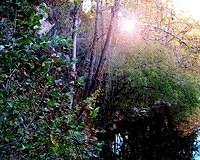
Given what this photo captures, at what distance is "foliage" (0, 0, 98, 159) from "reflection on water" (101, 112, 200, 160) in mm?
8450

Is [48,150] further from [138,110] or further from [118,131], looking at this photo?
[138,110]

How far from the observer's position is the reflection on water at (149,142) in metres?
14.2

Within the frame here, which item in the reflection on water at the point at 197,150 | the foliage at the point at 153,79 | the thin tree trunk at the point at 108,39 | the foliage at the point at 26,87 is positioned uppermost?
the foliage at the point at 153,79

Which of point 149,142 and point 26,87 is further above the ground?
point 149,142

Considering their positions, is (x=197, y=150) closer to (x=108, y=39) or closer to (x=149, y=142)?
(x=149, y=142)

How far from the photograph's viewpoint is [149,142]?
16.6m

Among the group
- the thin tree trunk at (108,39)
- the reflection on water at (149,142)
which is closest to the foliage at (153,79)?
the reflection on water at (149,142)

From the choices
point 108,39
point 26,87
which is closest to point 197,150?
point 108,39

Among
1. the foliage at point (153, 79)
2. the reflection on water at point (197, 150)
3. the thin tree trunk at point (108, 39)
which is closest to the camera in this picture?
the thin tree trunk at point (108, 39)

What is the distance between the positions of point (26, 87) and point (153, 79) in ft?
43.6

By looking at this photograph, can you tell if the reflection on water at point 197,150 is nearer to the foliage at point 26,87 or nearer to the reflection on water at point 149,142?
the reflection on water at point 149,142

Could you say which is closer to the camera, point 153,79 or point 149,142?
point 149,142

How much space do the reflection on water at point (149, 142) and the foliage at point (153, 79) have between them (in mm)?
1325

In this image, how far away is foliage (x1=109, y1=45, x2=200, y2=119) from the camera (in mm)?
16438
